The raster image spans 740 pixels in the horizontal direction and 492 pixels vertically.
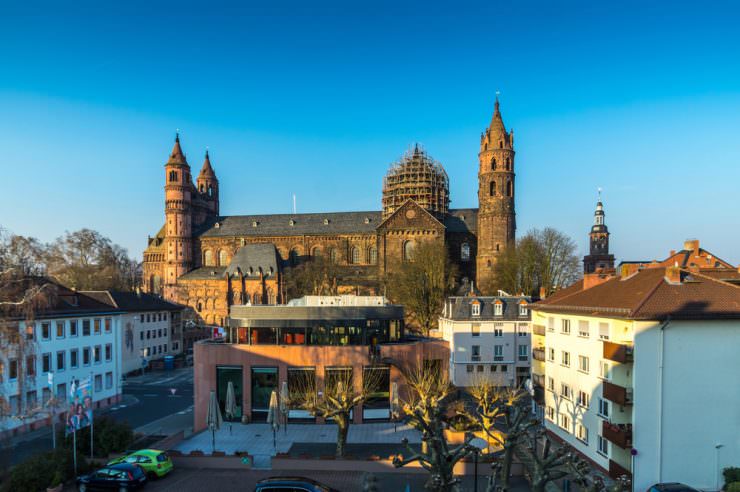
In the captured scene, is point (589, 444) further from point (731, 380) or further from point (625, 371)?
point (731, 380)

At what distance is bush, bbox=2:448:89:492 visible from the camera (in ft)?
58.7

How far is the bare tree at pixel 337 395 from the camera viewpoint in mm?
22000

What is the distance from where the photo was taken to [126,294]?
50.3 metres

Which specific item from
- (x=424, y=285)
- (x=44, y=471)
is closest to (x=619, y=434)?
(x=44, y=471)

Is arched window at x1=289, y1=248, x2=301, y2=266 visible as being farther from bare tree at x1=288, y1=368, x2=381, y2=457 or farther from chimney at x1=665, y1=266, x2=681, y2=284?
Result: chimney at x1=665, y1=266, x2=681, y2=284

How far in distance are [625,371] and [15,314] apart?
28.2 meters

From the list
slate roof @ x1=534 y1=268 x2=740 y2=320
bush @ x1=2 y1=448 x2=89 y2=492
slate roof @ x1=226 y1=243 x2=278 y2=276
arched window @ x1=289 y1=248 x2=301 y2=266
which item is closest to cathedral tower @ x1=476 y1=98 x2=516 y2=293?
arched window @ x1=289 y1=248 x2=301 y2=266

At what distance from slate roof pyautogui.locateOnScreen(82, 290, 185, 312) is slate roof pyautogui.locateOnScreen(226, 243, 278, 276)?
21894mm

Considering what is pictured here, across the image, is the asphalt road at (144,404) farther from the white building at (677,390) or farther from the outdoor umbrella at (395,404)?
the white building at (677,390)

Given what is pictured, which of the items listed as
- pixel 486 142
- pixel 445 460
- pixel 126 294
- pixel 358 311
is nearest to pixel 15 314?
pixel 358 311

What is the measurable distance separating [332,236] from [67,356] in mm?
54662

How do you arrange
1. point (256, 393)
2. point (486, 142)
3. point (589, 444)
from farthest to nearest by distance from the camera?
point (486, 142), point (256, 393), point (589, 444)

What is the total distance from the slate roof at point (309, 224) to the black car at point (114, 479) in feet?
214

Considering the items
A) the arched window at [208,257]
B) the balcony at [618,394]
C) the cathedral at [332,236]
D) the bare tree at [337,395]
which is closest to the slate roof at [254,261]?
the cathedral at [332,236]
